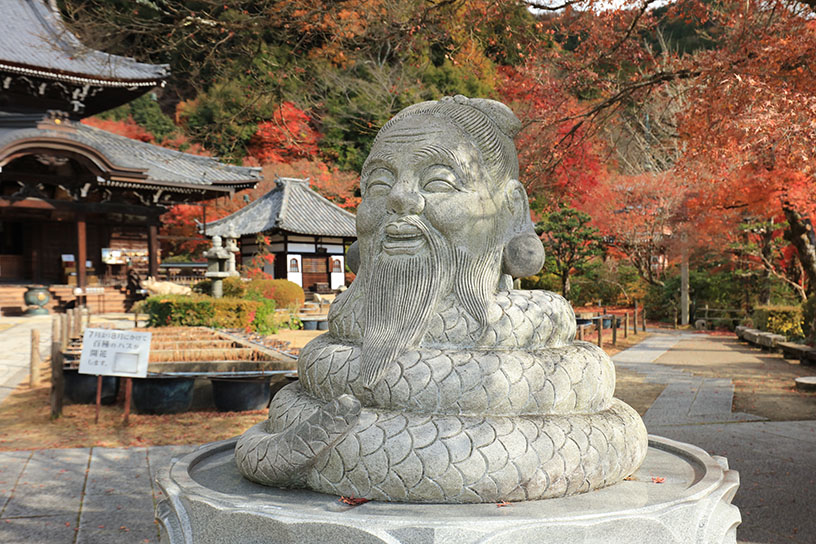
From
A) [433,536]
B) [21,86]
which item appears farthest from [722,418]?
[21,86]

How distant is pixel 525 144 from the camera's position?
7.48 metres

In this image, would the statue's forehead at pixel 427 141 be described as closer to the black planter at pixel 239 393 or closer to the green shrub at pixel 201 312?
the black planter at pixel 239 393

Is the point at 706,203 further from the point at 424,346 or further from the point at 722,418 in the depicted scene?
the point at 424,346

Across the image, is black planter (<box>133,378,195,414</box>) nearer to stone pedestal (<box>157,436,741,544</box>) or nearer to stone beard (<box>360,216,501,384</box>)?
stone pedestal (<box>157,436,741,544</box>)

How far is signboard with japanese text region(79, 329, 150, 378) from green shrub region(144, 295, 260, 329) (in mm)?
5328

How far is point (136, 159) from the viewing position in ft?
63.0

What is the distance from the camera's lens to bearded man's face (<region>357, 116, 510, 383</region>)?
2.80 metres

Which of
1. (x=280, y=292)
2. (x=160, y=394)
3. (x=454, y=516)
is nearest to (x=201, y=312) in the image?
(x=160, y=394)

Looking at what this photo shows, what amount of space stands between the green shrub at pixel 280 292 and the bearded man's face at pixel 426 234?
41.4ft

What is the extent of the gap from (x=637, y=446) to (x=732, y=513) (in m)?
0.45

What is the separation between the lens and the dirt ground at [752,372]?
7.84m

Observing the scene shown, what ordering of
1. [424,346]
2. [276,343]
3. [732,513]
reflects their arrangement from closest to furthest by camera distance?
[732,513]
[424,346]
[276,343]

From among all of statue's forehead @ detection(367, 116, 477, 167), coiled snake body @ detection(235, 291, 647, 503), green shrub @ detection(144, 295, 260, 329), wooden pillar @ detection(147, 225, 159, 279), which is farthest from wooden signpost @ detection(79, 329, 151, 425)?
wooden pillar @ detection(147, 225, 159, 279)

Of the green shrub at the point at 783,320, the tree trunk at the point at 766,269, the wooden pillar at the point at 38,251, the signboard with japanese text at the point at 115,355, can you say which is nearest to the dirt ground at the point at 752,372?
the green shrub at the point at 783,320
